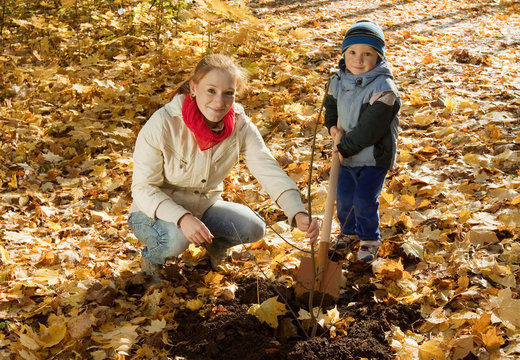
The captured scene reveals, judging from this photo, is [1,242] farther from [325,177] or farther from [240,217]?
[325,177]

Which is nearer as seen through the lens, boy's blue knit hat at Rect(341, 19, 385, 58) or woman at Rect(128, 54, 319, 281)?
woman at Rect(128, 54, 319, 281)

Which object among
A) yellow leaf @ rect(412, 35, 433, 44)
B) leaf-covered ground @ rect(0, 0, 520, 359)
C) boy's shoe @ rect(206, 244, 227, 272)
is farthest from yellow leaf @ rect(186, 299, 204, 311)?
yellow leaf @ rect(412, 35, 433, 44)

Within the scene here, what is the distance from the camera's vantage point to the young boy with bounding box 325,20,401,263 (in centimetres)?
255

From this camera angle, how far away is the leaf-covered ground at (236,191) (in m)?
2.36

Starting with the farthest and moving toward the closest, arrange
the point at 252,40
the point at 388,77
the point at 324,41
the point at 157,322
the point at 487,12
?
the point at 487,12, the point at 324,41, the point at 252,40, the point at 388,77, the point at 157,322

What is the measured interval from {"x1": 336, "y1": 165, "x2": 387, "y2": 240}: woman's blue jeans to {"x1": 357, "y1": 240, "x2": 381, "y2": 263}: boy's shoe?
0.10 ft

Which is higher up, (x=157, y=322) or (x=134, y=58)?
(x=134, y=58)

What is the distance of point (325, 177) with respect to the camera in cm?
393

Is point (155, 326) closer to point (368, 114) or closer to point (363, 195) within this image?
point (363, 195)

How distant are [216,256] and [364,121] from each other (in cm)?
120

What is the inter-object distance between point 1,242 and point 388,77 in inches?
103

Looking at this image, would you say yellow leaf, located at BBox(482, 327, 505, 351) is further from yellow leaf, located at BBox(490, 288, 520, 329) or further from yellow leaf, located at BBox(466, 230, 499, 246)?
yellow leaf, located at BBox(466, 230, 499, 246)

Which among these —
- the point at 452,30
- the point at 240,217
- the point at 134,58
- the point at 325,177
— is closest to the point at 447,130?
the point at 325,177

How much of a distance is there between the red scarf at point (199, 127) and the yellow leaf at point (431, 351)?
1.41m
